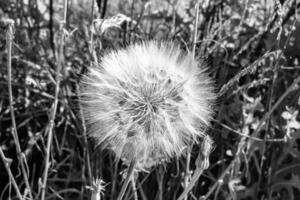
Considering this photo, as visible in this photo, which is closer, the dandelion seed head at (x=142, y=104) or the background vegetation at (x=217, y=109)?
the dandelion seed head at (x=142, y=104)

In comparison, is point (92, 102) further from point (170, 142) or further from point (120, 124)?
point (170, 142)

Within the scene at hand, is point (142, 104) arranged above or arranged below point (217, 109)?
above

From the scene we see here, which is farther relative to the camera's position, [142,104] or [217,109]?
[217,109]

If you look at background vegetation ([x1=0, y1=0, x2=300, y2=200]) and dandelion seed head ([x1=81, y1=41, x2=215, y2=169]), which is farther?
background vegetation ([x1=0, y1=0, x2=300, y2=200])
